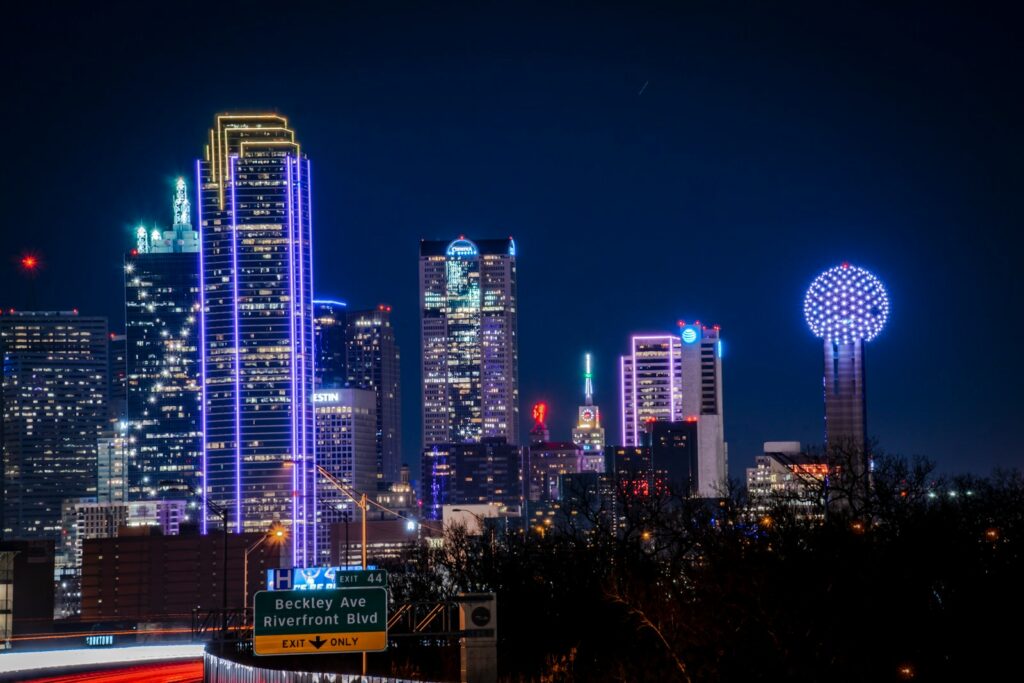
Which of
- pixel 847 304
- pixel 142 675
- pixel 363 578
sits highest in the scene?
pixel 847 304

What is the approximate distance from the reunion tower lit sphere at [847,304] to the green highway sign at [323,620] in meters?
123

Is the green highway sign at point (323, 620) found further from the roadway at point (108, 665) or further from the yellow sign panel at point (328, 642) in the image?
the roadway at point (108, 665)

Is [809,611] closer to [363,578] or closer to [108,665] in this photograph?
[363,578]

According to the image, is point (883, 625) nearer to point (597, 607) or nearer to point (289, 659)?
point (597, 607)

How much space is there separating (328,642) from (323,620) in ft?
2.14

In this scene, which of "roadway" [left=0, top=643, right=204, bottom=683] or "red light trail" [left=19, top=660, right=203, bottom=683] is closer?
"red light trail" [left=19, top=660, right=203, bottom=683]

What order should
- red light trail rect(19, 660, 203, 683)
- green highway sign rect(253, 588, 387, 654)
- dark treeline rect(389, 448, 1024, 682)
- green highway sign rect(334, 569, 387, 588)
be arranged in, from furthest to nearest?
red light trail rect(19, 660, 203, 683) → dark treeline rect(389, 448, 1024, 682) → green highway sign rect(334, 569, 387, 588) → green highway sign rect(253, 588, 387, 654)

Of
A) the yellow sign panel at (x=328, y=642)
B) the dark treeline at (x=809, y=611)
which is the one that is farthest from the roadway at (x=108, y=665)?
the yellow sign panel at (x=328, y=642)

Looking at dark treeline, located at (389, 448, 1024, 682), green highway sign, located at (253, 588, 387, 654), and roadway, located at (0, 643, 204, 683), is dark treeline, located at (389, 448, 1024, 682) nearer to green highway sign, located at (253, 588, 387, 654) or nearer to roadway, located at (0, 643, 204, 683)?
green highway sign, located at (253, 588, 387, 654)

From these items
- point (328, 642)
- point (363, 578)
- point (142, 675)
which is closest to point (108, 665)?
point (142, 675)

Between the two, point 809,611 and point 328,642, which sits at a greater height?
point 328,642

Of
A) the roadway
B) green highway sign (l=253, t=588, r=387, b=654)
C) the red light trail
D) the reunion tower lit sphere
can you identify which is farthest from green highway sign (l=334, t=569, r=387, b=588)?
the reunion tower lit sphere

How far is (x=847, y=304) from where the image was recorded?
531ft

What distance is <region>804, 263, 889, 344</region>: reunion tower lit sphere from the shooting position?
161875 millimetres
